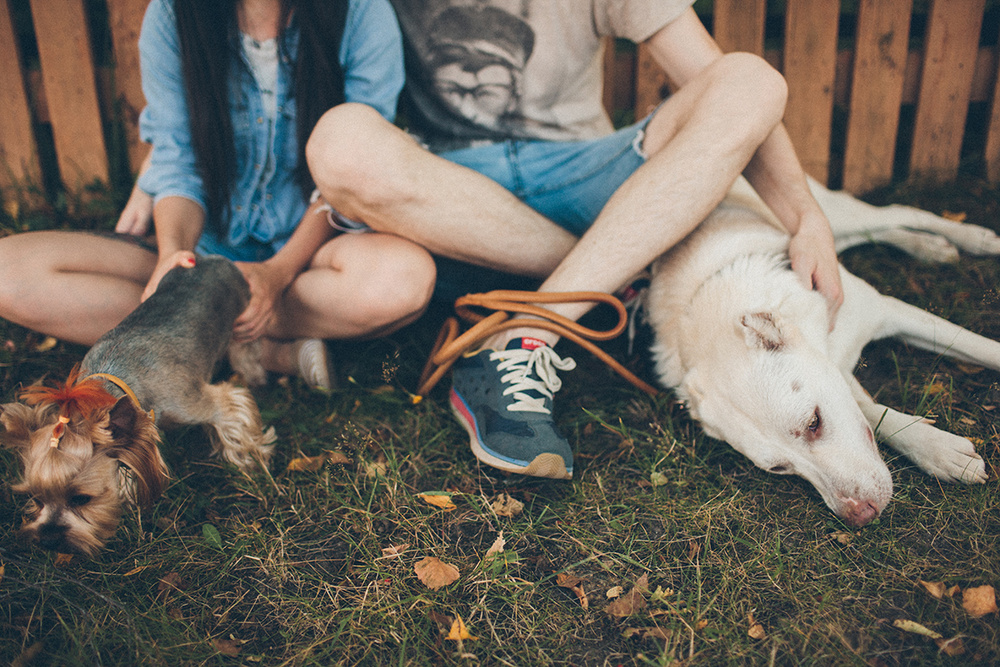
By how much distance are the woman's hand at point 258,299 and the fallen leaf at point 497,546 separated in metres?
1.24

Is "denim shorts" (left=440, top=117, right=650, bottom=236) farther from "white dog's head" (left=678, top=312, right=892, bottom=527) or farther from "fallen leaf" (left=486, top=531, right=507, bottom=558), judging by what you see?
"fallen leaf" (left=486, top=531, right=507, bottom=558)

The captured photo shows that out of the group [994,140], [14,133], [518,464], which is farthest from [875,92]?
[14,133]

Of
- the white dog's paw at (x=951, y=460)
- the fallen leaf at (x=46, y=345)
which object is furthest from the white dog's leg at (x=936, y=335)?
the fallen leaf at (x=46, y=345)

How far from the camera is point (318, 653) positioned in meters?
1.52

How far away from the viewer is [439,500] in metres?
1.93

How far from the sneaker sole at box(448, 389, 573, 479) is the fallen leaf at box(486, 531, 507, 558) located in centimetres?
21

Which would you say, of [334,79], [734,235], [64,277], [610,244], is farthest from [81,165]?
[734,235]

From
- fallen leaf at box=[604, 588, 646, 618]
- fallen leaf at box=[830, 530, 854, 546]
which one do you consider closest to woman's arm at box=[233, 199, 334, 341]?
fallen leaf at box=[604, 588, 646, 618]

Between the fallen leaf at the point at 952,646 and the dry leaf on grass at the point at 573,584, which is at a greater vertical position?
the fallen leaf at the point at 952,646

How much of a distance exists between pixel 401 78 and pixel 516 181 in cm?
62

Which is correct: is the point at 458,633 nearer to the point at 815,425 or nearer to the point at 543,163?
the point at 815,425

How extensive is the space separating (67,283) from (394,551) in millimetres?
1611

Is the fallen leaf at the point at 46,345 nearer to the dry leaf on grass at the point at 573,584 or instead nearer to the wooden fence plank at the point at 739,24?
the dry leaf on grass at the point at 573,584

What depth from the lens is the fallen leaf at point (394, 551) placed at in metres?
1.76
